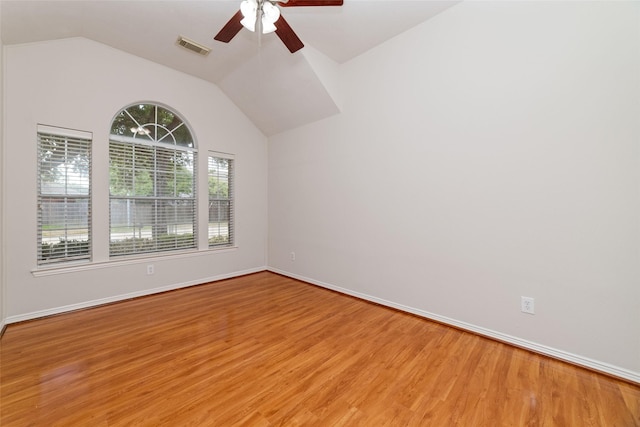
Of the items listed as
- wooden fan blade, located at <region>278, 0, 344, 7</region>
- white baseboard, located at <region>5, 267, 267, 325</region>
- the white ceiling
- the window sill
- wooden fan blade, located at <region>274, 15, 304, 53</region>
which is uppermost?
the white ceiling

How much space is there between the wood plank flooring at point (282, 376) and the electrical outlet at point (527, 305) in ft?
1.14

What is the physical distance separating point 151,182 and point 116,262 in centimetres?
116

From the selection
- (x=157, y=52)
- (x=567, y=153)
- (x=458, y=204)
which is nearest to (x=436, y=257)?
(x=458, y=204)

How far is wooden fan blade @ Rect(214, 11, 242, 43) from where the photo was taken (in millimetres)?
1987

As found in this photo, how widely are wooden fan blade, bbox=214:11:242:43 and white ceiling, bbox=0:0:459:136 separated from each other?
20.5 inches

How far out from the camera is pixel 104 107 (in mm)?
3094

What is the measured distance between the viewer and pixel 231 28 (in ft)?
7.01

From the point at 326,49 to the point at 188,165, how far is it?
104 inches

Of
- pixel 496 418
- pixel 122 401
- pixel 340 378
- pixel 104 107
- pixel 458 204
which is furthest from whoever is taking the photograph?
pixel 104 107

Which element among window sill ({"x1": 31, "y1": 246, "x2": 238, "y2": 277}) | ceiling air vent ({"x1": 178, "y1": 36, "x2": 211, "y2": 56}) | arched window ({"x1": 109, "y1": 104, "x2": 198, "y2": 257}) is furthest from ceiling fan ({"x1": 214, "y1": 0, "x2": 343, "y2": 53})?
window sill ({"x1": 31, "y1": 246, "x2": 238, "y2": 277})

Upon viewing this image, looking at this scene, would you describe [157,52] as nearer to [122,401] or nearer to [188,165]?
[188,165]

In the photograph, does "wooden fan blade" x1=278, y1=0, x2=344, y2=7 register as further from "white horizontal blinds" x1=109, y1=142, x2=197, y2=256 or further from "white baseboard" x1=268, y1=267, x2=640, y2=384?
"white baseboard" x1=268, y1=267, x2=640, y2=384

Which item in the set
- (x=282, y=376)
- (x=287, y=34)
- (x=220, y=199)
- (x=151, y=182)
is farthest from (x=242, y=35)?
(x=282, y=376)

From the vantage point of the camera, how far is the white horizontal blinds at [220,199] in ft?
13.8
